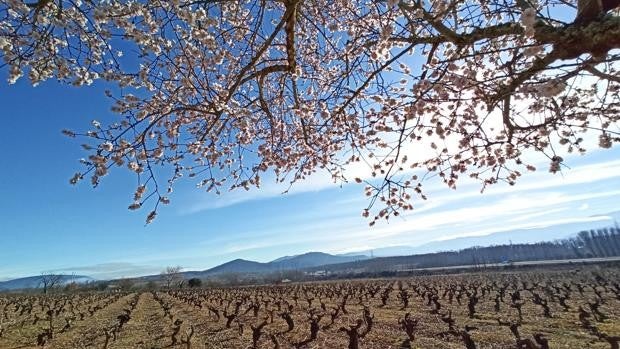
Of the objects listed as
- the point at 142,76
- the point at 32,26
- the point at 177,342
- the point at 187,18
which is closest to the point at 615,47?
the point at 187,18

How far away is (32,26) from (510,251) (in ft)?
641

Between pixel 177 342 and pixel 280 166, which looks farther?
pixel 177 342

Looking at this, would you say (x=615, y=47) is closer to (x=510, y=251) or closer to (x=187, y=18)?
(x=187, y=18)

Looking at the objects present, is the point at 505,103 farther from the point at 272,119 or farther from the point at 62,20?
the point at 62,20

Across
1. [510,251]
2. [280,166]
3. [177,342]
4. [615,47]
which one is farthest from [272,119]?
[510,251]

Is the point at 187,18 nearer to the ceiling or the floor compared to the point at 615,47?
nearer to the ceiling

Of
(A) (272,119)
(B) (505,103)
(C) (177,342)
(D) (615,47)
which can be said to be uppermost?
(A) (272,119)

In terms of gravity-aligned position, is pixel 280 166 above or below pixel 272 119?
below

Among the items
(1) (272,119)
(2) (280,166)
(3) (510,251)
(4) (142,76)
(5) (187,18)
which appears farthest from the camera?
(3) (510,251)

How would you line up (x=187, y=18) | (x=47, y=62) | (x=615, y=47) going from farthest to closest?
(x=47, y=62), (x=187, y=18), (x=615, y=47)

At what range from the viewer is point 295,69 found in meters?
6.49

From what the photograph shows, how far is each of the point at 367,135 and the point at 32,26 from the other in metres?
5.13

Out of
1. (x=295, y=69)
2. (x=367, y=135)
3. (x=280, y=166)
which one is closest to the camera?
(x=295, y=69)

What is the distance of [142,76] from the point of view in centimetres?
585
